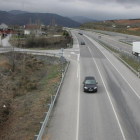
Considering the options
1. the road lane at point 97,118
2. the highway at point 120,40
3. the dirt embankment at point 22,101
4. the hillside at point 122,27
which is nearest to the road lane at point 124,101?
the road lane at point 97,118

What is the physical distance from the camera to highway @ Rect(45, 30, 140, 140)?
14.1 metres

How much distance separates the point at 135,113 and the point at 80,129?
5.05 meters

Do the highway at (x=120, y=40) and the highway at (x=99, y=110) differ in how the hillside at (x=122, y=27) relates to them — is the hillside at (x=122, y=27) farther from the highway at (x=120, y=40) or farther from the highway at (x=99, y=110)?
the highway at (x=99, y=110)

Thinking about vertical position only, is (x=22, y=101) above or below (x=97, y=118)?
below

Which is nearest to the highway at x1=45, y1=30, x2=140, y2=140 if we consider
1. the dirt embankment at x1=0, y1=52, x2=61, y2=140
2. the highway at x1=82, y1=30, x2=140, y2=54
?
the dirt embankment at x1=0, y1=52, x2=61, y2=140

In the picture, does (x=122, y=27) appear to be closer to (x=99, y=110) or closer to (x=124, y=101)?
(x=124, y=101)

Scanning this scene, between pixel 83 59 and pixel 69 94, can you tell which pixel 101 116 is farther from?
pixel 83 59

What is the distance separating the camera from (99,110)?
1773cm

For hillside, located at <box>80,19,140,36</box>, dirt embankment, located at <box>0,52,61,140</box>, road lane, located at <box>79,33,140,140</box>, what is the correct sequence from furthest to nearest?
1. hillside, located at <box>80,19,140,36</box>
2. dirt embankment, located at <box>0,52,61,140</box>
3. road lane, located at <box>79,33,140,140</box>

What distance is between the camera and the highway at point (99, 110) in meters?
14.1

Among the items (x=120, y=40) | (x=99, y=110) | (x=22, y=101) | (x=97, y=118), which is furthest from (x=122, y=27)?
(x=97, y=118)

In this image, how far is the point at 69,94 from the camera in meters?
21.8

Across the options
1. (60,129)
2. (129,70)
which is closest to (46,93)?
(60,129)

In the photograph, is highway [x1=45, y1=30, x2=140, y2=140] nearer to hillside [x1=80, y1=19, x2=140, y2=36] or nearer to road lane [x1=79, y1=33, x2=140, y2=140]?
road lane [x1=79, y1=33, x2=140, y2=140]
